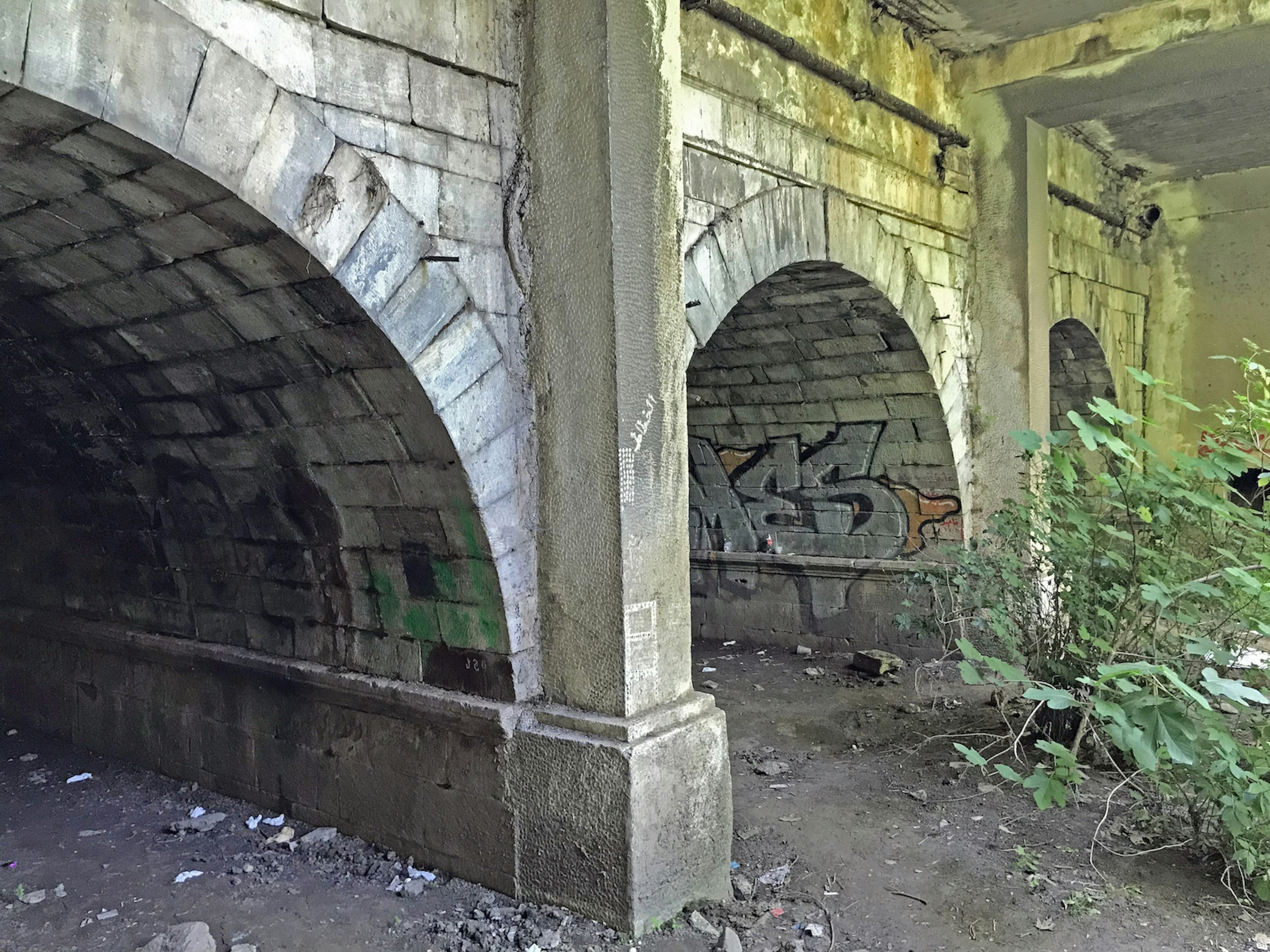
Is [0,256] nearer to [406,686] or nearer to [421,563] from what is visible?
[421,563]

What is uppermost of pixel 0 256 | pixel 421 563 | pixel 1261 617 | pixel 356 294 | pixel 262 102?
pixel 262 102

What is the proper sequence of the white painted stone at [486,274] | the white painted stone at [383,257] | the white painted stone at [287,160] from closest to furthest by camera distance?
1. the white painted stone at [287,160]
2. the white painted stone at [383,257]
3. the white painted stone at [486,274]

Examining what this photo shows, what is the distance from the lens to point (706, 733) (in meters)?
3.69

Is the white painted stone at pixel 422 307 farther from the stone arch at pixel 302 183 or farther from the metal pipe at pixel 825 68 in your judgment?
the metal pipe at pixel 825 68

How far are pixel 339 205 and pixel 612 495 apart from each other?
133cm

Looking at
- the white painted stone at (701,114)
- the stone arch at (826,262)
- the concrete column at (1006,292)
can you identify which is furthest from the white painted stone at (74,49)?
the concrete column at (1006,292)

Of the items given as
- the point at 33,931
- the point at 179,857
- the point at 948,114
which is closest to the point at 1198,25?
the point at 948,114

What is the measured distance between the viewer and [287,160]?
2977 mm

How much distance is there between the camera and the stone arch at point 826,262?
16.2ft

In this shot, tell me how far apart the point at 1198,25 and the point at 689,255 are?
403cm

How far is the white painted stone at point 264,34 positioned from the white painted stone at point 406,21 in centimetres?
12

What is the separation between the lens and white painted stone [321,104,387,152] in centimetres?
313

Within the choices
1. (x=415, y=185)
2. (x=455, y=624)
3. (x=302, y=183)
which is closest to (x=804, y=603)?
(x=455, y=624)

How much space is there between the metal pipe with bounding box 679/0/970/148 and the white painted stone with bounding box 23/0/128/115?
2773mm
